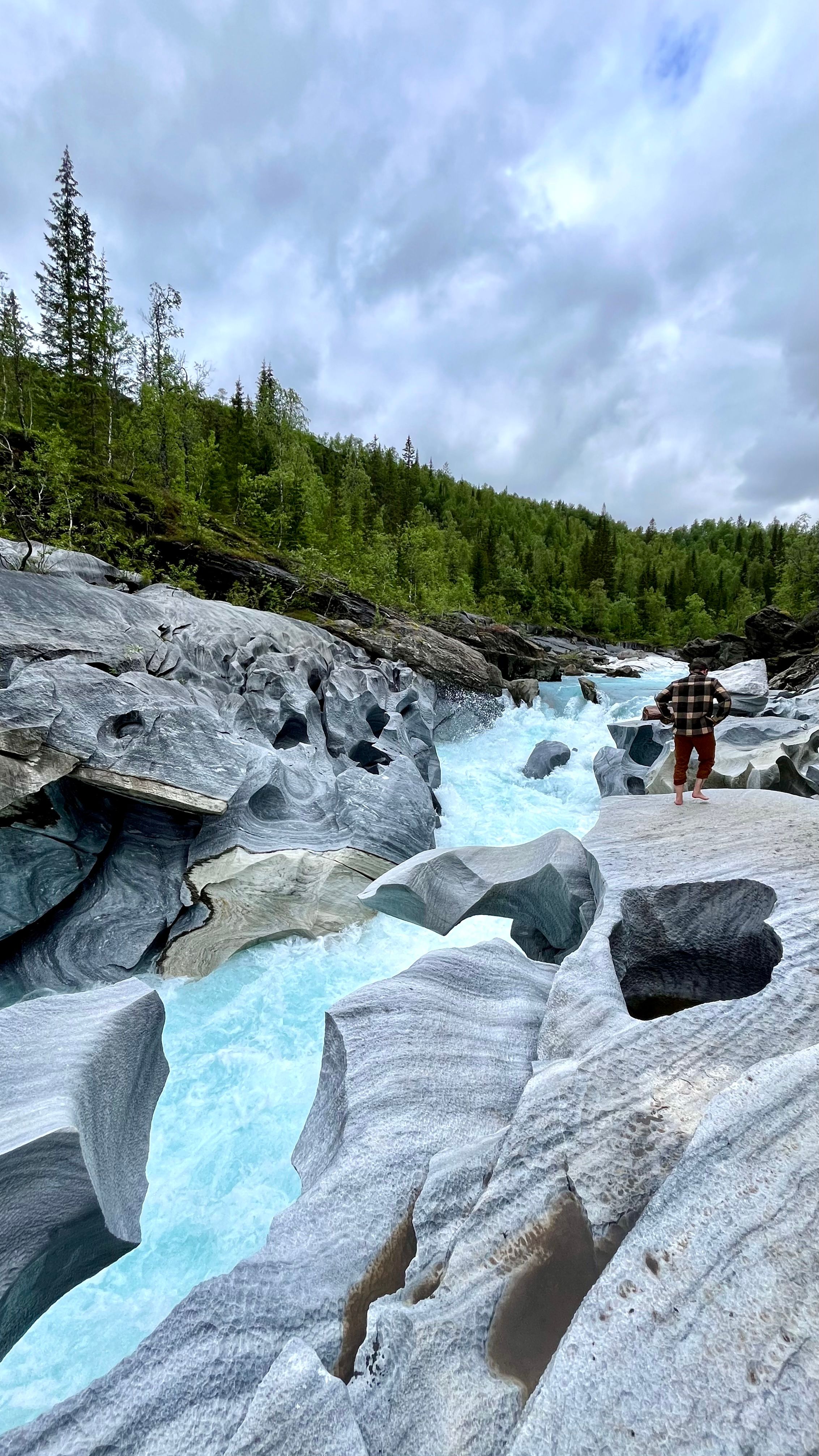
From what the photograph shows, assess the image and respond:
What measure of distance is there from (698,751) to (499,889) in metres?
3.16

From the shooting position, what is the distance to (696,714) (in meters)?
6.86

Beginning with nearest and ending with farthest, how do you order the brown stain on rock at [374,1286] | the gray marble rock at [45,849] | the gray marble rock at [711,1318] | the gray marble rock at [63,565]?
1. the gray marble rock at [711,1318]
2. the brown stain on rock at [374,1286]
3. the gray marble rock at [45,849]
4. the gray marble rock at [63,565]

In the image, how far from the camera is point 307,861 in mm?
7844

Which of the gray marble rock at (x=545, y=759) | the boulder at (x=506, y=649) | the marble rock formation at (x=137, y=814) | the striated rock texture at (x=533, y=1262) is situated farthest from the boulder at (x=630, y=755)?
the boulder at (x=506, y=649)

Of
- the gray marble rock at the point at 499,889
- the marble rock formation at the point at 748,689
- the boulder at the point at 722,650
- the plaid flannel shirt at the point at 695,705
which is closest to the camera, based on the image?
the gray marble rock at the point at 499,889

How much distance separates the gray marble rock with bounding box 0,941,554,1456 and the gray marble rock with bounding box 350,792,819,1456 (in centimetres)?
28

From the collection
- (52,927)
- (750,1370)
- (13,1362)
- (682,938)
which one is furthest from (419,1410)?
(52,927)

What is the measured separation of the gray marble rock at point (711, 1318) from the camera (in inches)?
58.0

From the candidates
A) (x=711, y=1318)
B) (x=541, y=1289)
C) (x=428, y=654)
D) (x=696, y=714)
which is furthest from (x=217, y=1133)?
(x=428, y=654)

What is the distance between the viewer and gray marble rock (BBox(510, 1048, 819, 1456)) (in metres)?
1.47

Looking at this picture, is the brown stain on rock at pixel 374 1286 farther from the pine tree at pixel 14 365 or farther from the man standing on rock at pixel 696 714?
the pine tree at pixel 14 365

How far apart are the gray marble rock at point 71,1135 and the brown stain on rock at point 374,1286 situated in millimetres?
1438

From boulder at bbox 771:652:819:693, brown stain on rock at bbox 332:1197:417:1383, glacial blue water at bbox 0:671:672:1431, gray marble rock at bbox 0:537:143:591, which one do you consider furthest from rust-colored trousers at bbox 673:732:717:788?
boulder at bbox 771:652:819:693

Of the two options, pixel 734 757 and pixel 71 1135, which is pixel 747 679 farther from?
pixel 71 1135
